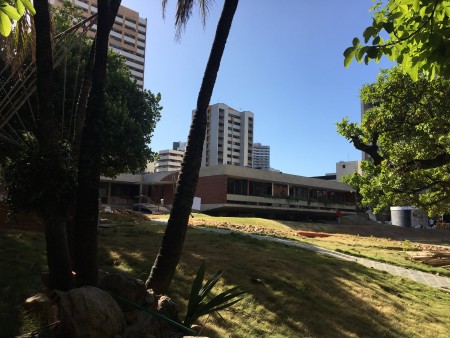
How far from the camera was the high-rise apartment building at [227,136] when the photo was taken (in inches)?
4914

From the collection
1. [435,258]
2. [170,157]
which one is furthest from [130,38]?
[435,258]

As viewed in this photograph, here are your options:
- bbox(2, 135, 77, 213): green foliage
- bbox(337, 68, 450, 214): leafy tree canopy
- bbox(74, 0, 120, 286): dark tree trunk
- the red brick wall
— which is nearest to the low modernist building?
the red brick wall

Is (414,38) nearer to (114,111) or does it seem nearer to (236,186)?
(114,111)

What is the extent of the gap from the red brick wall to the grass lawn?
31.7m

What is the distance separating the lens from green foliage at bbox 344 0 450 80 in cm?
386

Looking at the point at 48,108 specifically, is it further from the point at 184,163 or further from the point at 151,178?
the point at 151,178

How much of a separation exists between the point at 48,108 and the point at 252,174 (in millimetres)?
40689

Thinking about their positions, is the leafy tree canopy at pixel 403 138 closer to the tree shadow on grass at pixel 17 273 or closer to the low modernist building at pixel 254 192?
the tree shadow on grass at pixel 17 273

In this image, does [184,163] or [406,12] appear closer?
[406,12]

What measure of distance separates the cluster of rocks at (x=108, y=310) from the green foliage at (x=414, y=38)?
3.25 meters

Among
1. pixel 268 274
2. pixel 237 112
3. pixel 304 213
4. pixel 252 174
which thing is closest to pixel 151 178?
pixel 252 174

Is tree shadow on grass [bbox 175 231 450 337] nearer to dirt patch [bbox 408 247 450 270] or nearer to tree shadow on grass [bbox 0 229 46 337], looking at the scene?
tree shadow on grass [bbox 0 229 46 337]

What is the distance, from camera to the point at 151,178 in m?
51.0

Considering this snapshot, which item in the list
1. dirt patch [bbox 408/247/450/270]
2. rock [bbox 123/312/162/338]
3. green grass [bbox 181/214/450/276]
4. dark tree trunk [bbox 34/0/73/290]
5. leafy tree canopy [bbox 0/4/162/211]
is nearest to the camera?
rock [bbox 123/312/162/338]
